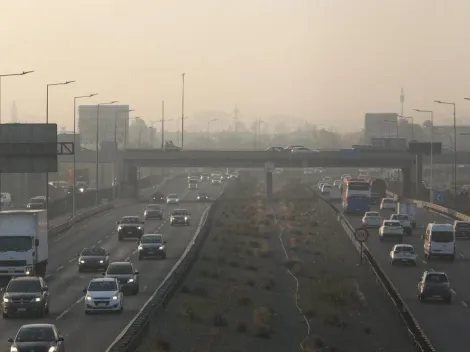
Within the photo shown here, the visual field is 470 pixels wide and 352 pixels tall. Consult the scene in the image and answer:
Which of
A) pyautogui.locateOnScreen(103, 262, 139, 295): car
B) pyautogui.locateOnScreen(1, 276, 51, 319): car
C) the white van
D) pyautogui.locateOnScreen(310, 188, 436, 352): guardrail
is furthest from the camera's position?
the white van

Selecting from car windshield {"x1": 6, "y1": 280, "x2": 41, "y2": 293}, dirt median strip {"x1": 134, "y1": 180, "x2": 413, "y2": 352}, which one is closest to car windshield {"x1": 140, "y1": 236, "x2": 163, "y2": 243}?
dirt median strip {"x1": 134, "y1": 180, "x2": 413, "y2": 352}

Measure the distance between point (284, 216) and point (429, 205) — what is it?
15.5m

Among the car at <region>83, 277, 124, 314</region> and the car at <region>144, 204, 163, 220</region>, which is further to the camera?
the car at <region>144, 204, 163, 220</region>

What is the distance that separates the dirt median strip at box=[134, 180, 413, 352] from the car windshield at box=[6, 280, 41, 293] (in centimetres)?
451

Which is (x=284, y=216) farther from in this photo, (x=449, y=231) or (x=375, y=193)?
(x=449, y=231)

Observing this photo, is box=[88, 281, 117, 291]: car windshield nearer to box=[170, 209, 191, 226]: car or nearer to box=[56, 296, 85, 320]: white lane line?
box=[56, 296, 85, 320]: white lane line

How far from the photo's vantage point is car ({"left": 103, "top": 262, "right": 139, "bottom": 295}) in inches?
1847

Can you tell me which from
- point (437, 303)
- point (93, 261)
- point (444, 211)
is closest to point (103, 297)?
point (437, 303)

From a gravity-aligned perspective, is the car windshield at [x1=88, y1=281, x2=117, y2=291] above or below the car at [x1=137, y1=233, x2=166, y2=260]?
above

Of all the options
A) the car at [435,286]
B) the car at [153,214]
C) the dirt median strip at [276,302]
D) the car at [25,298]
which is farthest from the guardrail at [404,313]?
the car at [153,214]

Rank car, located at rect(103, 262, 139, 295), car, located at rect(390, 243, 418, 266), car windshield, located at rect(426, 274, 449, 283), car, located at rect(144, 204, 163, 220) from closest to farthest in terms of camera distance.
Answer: car, located at rect(103, 262, 139, 295)
car windshield, located at rect(426, 274, 449, 283)
car, located at rect(390, 243, 418, 266)
car, located at rect(144, 204, 163, 220)

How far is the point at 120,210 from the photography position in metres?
120

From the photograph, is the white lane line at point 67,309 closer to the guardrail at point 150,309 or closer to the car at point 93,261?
the guardrail at point 150,309

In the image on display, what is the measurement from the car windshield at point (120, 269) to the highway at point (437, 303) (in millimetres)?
11039
